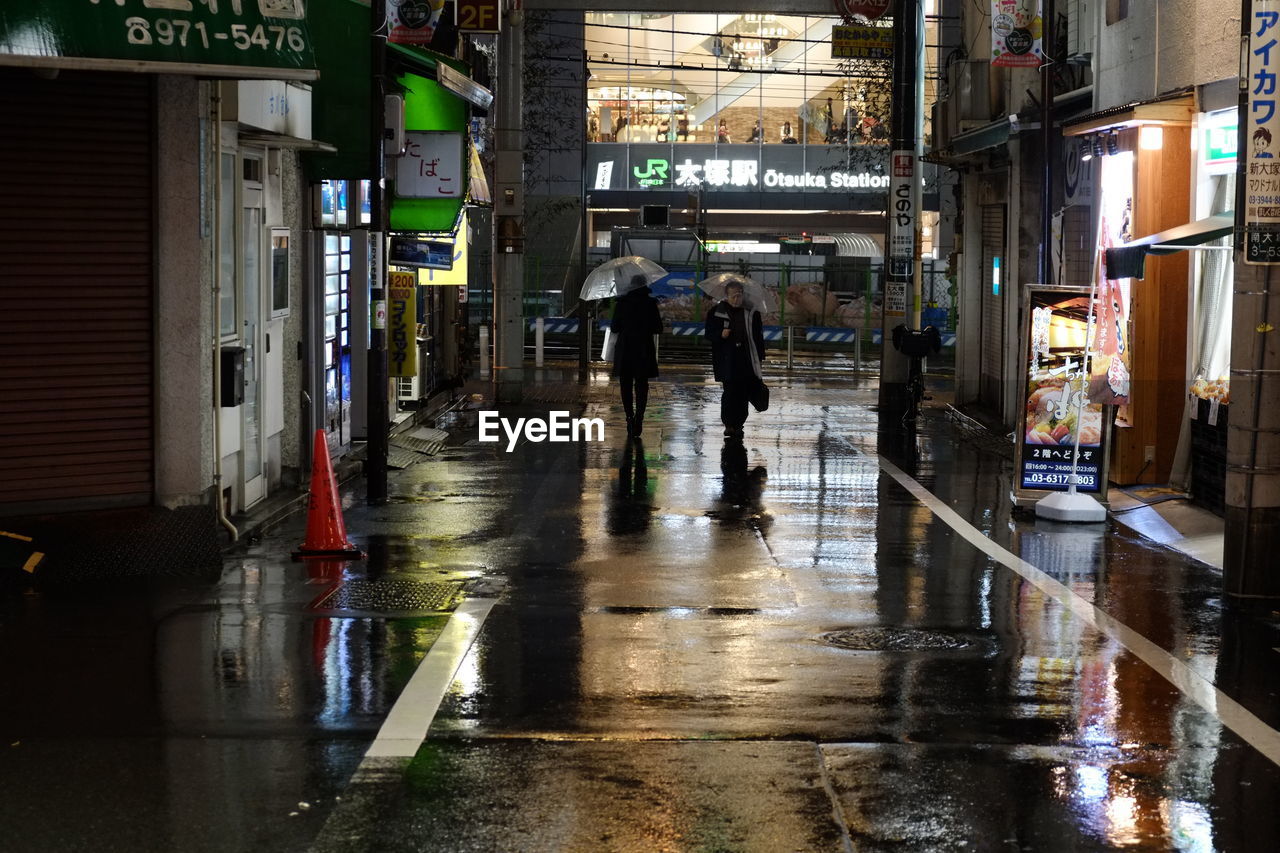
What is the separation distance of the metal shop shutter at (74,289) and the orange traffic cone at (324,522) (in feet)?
3.86

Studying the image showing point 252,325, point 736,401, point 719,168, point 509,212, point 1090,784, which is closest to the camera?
point 1090,784

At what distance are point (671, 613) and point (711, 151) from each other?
144ft

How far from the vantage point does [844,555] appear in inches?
470

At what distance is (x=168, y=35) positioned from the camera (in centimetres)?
988

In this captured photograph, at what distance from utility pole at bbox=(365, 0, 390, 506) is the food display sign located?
5.40 m

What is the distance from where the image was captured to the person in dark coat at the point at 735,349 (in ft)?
64.2

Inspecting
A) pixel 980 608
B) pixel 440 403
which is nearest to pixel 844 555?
pixel 980 608

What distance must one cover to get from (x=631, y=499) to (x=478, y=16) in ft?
27.4

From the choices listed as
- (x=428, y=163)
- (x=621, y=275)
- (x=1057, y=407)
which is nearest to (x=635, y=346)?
(x=621, y=275)

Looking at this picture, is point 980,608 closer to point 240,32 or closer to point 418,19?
point 240,32

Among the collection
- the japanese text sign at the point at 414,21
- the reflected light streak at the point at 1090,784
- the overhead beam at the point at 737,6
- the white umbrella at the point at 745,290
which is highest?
the overhead beam at the point at 737,6

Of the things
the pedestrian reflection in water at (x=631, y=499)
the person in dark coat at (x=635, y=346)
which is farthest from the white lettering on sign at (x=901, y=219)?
the pedestrian reflection in water at (x=631, y=499)

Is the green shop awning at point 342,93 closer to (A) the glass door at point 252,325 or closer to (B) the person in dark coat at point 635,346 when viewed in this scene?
(A) the glass door at point 252,325

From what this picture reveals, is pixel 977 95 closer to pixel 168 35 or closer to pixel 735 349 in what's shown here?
pixel 735 349
